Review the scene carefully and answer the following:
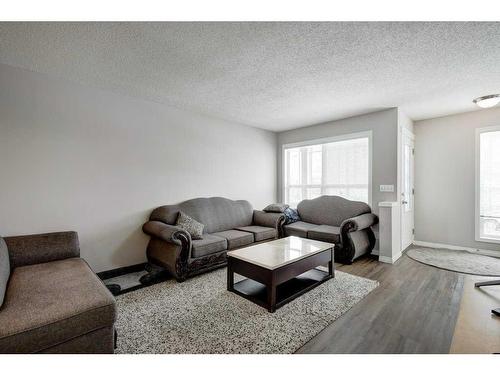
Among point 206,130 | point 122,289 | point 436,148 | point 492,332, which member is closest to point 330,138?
point 436,148

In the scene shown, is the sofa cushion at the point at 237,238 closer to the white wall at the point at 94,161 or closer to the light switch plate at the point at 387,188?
the white wall at the point at 94,161

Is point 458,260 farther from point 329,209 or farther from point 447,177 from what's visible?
point 329,209

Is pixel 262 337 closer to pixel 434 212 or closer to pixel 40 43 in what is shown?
pixel 40 43

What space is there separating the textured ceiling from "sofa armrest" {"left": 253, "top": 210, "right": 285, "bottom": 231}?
6.47 ft

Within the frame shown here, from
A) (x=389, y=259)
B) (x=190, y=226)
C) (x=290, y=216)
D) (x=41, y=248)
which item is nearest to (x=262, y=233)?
(x=290, y=216)

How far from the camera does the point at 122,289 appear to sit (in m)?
2.66

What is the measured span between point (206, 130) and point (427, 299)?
3875 millimetres

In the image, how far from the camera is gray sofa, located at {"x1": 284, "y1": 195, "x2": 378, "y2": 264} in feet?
11.4

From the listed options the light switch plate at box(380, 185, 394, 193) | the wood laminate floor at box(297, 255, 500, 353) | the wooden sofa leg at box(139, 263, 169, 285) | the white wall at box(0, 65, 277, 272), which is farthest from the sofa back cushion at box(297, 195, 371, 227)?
the wooden sofa leg at box(139, 263, 169, 285)

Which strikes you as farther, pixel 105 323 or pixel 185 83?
pixel 185 83

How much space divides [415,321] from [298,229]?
2.17m

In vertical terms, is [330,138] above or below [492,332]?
above

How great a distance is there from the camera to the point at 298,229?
405 centimetres

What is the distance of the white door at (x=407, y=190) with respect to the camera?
4.08m
